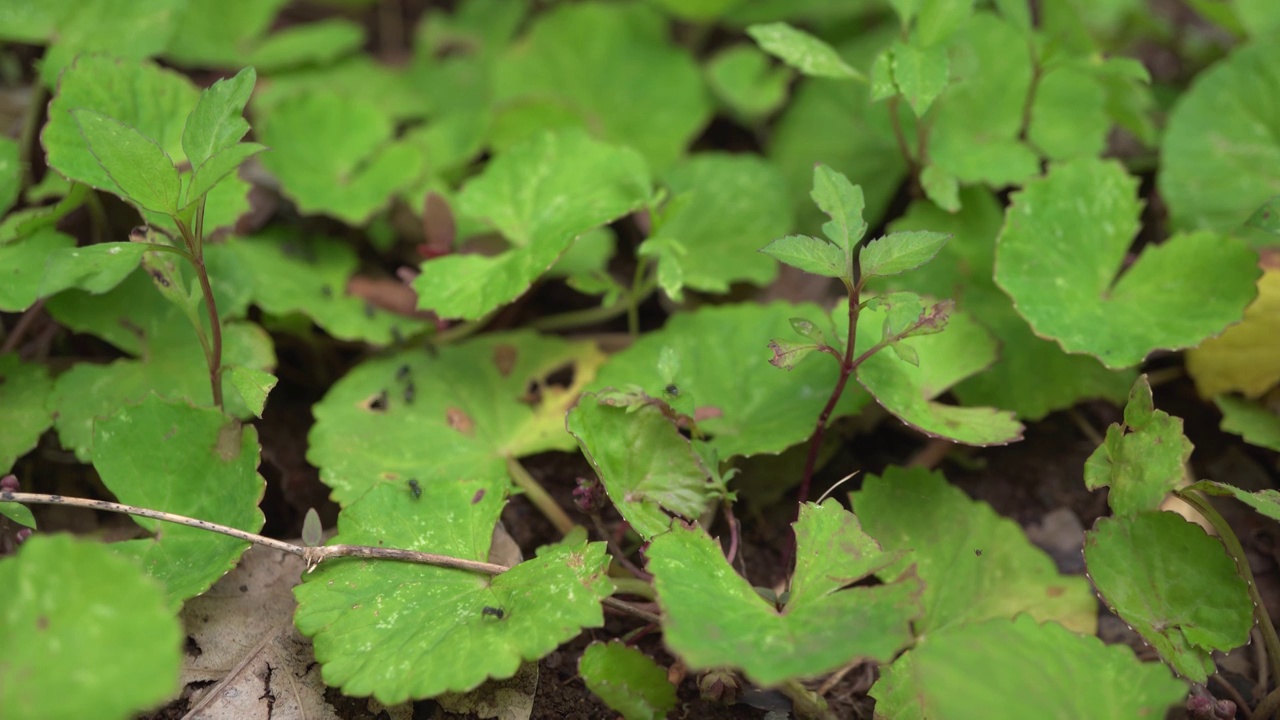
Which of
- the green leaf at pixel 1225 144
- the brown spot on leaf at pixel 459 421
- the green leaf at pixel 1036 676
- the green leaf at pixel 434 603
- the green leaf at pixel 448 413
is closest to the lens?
the green leaf at pixel 1036 676

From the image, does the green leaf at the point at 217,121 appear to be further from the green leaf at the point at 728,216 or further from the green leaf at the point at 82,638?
the green leaf at the point at 728,216

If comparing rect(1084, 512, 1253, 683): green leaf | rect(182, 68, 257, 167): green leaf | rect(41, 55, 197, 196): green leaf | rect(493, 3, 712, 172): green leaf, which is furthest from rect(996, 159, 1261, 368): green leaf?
rect(41, 55, 197, 196): green leaf

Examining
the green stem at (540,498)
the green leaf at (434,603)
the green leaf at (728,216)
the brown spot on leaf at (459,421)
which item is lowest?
the green stem at (540,498)

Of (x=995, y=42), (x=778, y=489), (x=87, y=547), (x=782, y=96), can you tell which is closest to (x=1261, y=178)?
(x=995, y=42)

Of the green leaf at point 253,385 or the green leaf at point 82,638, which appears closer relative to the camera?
the green leaf at point 82,638

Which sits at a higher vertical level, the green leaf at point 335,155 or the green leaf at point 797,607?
the green leaf at point 335,155

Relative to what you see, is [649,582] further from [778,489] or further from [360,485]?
[360,485]

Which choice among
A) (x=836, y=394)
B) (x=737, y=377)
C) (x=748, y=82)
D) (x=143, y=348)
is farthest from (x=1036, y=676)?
(x=748, y=82)

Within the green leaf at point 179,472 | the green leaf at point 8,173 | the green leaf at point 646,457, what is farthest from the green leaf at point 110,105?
the green leaf at point 646,457
